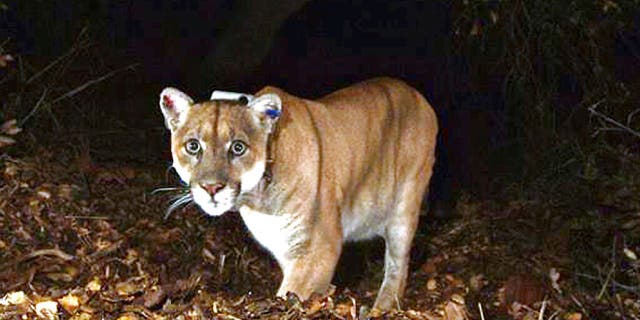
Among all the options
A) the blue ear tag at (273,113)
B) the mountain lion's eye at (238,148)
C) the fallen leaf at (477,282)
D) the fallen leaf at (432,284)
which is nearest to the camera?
the mountain lion's eye at (238,148)

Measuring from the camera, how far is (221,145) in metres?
5.47

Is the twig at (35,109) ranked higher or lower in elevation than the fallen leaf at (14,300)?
lower

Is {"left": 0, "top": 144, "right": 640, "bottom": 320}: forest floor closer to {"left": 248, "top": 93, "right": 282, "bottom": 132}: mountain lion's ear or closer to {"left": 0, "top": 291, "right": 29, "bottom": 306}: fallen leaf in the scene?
{"left": 0, "top": 291, "right": 29, "bottom": 306}: fallen leaf

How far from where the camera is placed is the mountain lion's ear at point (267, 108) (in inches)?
219

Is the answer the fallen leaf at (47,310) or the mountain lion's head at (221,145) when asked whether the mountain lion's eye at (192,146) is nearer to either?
the mountain lion's head at (221,145)

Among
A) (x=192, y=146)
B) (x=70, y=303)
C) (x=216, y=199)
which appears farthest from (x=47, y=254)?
(x=70, y=303)

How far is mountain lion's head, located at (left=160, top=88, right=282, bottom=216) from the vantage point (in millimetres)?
5387

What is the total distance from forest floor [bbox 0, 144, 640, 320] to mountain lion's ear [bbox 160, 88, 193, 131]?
79cm

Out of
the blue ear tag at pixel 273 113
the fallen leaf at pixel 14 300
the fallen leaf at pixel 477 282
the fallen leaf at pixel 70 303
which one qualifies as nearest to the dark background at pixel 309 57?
the fallen leaf at pixel 477 282

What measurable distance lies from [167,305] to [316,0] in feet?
29.8

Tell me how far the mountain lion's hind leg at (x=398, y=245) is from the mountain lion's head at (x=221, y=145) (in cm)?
164

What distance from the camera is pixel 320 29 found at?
13.3 metres

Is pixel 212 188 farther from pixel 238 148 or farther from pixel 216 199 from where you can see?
pixel 238 148

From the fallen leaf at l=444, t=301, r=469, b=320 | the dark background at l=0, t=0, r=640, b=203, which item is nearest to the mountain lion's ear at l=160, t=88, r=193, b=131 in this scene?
the fallen leaf at l=444, t=301, r=469, b=320
